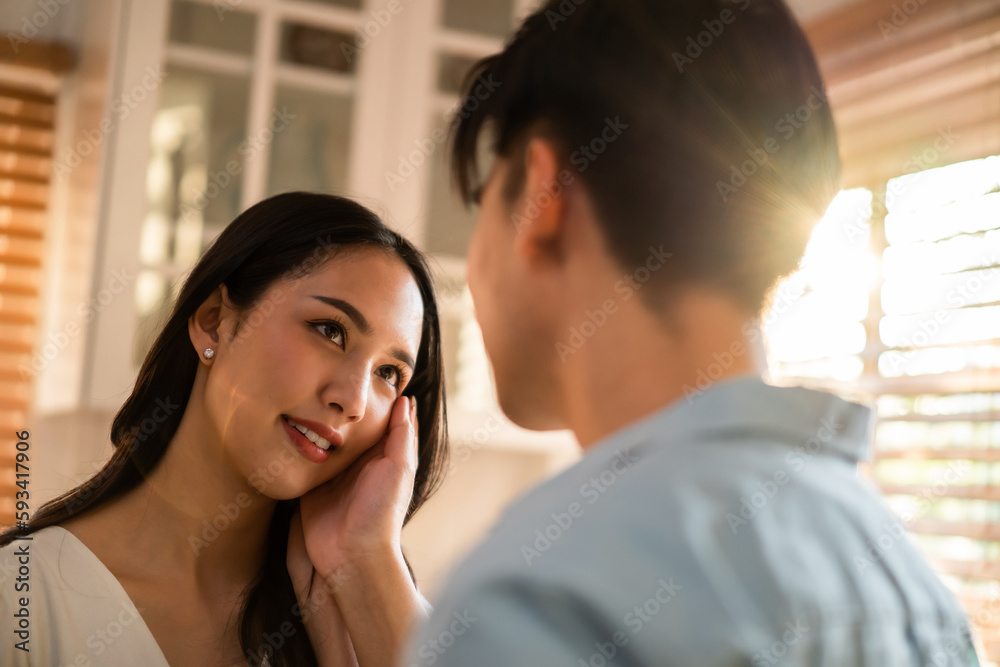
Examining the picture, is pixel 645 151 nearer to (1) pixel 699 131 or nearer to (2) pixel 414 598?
(1) pixel 699 131

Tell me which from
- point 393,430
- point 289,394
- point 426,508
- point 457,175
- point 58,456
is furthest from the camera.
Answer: point 426,508

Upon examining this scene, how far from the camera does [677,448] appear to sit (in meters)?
0.43

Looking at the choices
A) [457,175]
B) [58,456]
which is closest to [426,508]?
[58,456]

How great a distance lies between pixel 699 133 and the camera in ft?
1.78

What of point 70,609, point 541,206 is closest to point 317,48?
point 70,609

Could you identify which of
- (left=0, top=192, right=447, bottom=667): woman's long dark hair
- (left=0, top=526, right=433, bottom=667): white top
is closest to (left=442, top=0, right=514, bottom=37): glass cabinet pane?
(left=0, top=192, right=447, bottom=667): woman's long dark hair

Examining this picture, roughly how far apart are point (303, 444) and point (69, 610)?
0.34 m

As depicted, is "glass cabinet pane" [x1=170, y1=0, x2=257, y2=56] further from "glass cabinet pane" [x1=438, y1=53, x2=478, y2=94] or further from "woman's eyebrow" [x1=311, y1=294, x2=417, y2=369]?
"woman's eyebrow" [x1=311, y1=294, x2=417, y2=369]

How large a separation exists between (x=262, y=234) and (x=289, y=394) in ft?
0.75

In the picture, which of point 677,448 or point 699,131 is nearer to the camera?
point 677,448

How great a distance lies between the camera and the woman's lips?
1126 millimetres

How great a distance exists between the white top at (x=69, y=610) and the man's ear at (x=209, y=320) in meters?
0.31

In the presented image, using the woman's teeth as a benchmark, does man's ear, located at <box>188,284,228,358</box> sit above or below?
above

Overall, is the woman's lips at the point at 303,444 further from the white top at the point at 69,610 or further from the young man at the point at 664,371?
the young man at the point at 664,371
